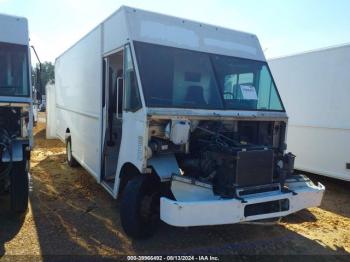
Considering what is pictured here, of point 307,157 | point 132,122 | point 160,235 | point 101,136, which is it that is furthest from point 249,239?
point 307,157

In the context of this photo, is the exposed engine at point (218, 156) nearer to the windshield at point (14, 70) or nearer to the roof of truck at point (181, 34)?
the roof of truck at point (181, 34)

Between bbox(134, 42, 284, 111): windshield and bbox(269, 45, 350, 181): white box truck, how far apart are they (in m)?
2.43

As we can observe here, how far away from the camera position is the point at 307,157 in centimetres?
781

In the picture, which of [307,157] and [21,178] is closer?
[21,178]

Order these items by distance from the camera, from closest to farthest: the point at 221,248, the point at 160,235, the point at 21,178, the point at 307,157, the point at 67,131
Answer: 1. the point at 221,248
2. the point at 160,235
3. the point at 21,178
4. the point at 307,157
5. the point at 67,131

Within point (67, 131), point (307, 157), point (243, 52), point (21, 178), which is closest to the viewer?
point (21, 178)

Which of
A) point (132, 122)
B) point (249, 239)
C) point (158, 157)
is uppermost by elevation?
point (132, 122)

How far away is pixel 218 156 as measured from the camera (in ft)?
13.6

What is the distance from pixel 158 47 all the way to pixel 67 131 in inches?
195

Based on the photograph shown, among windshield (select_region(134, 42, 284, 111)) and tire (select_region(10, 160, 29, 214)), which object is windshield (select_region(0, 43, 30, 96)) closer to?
tire (select_region(10, 160, 29, 214))

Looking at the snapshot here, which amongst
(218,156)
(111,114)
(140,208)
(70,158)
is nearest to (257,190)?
(218,156)

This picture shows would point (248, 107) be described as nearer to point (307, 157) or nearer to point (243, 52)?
point (243, 52)

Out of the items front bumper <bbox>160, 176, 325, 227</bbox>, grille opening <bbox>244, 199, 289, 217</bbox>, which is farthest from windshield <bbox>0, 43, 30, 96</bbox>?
grille opening <bbox>244, 199, 289, 217</bbox>

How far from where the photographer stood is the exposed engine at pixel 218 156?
4.05 metres
